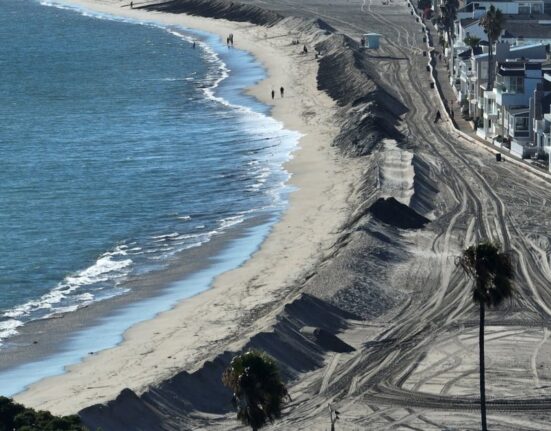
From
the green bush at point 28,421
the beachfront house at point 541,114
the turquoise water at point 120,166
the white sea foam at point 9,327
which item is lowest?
the turquoise water at point 120,166

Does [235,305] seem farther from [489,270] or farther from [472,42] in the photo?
[472,42]

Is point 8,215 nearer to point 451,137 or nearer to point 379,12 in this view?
point 451,137

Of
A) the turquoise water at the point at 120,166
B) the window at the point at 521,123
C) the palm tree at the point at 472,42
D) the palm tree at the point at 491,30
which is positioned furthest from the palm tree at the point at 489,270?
the palm tree at the point at 472,42

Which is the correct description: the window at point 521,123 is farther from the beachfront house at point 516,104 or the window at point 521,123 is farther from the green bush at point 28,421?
the green bush at point 28,421

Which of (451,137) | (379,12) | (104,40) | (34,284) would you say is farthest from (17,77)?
(34,284)

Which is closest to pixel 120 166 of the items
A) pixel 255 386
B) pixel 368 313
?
pixel 368 313

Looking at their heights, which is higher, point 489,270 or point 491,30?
point 489,270
